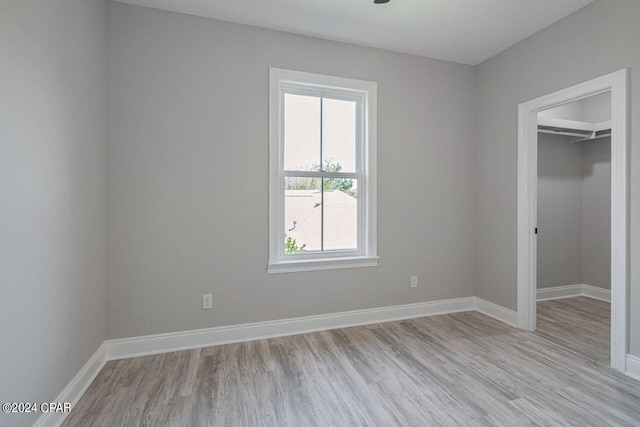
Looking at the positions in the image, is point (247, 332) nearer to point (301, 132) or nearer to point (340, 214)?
point (340, 214)

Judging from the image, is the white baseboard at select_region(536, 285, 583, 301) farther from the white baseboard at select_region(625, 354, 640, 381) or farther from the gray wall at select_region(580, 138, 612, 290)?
the white baseboard at select_region(625, 354, 640, 381)

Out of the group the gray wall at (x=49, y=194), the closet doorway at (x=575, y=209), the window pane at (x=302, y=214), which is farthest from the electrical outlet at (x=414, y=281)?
the gray wall at (x=49, y=194)

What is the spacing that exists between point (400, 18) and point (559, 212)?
10.6ft

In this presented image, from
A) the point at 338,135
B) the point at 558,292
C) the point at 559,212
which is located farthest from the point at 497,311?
the point at 338,135

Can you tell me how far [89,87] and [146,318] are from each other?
1816 millimetres

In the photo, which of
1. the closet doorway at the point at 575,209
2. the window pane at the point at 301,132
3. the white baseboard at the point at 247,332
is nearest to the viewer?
the white baseboard at the point at 247,332

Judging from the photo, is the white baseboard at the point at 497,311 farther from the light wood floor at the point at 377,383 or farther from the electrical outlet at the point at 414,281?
the electrical outlet at the point at 414,281

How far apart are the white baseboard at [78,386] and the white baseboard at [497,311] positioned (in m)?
3.71

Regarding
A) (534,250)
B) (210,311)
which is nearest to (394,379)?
(210,311)

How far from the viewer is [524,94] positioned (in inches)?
117

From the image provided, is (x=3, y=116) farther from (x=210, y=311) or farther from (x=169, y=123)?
(x=210, y=311)

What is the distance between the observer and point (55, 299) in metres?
1.67

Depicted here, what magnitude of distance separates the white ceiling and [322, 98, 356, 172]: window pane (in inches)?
25.1

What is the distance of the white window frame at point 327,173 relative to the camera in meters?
2.79
